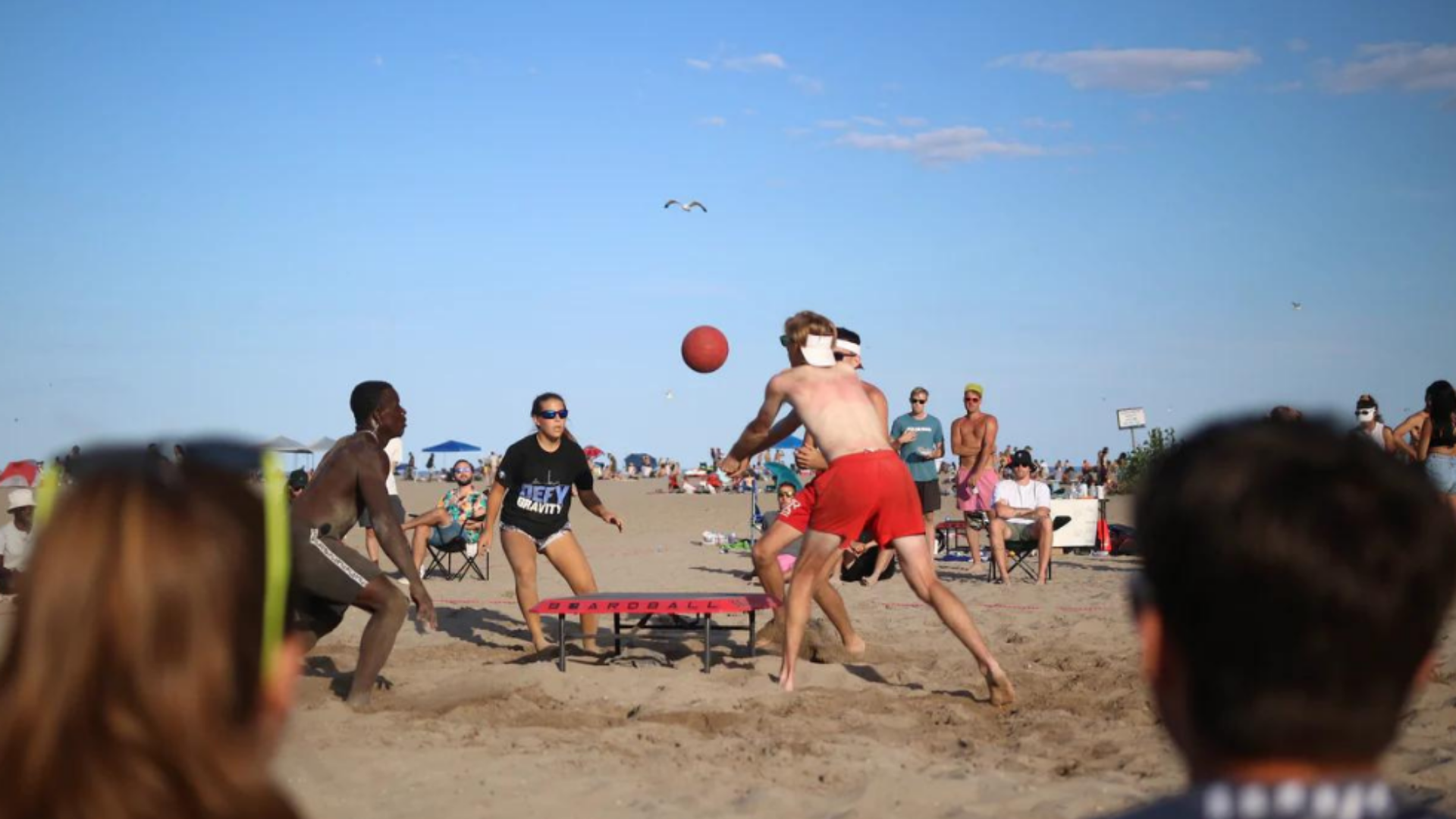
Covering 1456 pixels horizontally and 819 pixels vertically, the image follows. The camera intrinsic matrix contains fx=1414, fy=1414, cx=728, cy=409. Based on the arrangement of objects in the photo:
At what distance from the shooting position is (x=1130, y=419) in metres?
27.5

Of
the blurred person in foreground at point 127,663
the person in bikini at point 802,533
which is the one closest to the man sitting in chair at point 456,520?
the person in bikini at point 802,533

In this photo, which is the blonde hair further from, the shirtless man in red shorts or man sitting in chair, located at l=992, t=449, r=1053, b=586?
man sitting in chair, located at l=992, t=449, r=1053, b=586

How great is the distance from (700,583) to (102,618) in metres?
14.0

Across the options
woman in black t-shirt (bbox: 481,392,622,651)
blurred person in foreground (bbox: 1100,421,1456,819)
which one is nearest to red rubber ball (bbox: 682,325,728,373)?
woman in black t-shirt (bbox: 481,392,622,651)

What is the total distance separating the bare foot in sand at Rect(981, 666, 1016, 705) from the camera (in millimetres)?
7766

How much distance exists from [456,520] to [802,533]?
8671 mm

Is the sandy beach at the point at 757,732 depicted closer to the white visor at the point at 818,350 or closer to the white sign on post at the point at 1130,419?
the white visor at the point at 818,350

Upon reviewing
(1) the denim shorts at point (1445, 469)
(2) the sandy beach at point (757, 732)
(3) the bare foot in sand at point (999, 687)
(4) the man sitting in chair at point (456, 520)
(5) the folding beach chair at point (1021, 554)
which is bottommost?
(2) the sandy beach at point (757, 732)

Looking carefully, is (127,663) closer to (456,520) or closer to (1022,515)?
(1022,515)

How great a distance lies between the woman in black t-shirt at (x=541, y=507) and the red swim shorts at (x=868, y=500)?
110 inches

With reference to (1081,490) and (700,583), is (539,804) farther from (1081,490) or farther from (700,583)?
(1081,490)

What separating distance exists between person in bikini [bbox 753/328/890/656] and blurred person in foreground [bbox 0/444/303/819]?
7.07 meters

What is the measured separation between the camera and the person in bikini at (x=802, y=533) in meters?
8.95

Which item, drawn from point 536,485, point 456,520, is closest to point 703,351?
point 536,485
